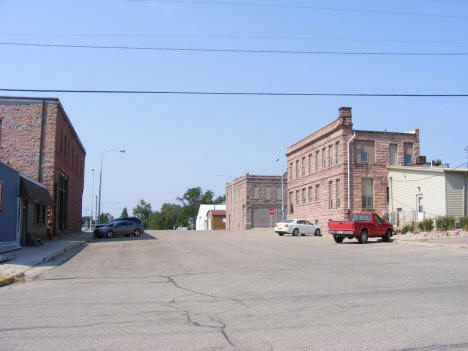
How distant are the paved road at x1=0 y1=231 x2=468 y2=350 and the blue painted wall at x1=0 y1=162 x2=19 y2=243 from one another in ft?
19.4

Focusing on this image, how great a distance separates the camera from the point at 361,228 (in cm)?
2802

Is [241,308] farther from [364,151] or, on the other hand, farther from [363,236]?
[364,151]

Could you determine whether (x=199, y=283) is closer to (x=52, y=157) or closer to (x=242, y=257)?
(x=242, y=257)

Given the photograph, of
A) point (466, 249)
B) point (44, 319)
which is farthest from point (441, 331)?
point (466, 249)

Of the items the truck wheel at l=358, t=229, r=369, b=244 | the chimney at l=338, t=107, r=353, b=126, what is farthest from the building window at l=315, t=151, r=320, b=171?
the truck wheel at l=358, t=229, r=369, b=244

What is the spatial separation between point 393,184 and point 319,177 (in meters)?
9.07

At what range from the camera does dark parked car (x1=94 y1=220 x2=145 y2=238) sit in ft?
129

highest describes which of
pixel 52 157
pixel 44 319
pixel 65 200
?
pixel 52 157

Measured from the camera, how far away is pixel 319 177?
1837 inches

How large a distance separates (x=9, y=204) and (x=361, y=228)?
19.3 meters

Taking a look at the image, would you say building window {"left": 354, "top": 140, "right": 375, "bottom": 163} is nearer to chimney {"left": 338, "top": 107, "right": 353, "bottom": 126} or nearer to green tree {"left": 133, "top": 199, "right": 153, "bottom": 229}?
chimney {"left": 338, "top": 107, "right": 353, "bottom": 126}

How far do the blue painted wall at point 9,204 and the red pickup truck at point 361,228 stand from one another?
18011 millimetres

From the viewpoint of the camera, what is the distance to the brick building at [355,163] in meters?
41.1

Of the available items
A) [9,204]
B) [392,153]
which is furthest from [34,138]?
[392,153]
